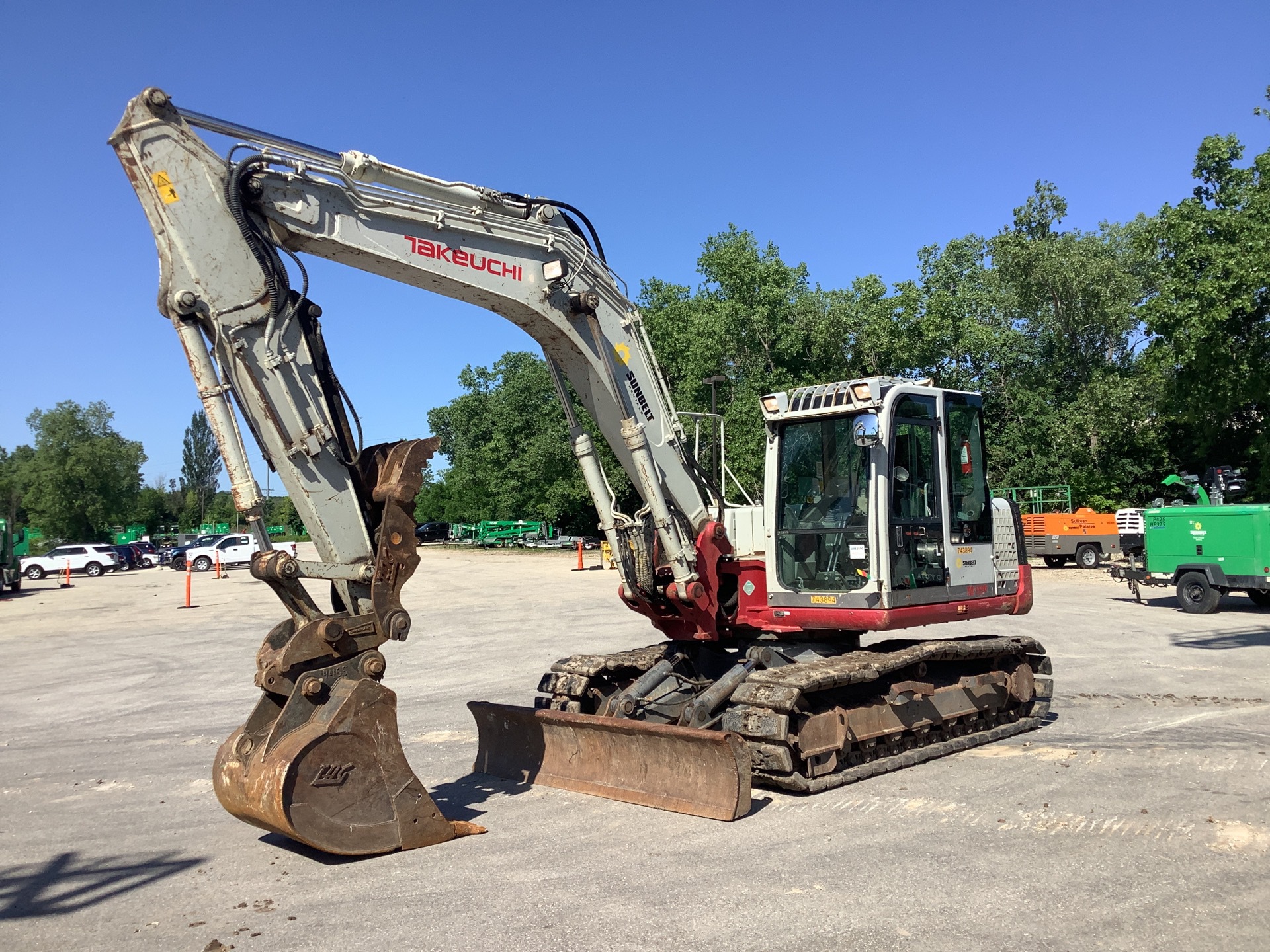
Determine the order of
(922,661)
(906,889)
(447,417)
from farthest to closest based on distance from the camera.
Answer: (447,417)
(922,661)
(906,889)

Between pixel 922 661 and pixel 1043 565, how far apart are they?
2989 centimetres

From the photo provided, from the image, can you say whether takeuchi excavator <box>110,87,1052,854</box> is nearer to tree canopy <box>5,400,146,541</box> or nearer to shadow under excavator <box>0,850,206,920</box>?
shadow under excavator <box>0,850,206,920</box>

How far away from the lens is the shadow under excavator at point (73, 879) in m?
5.72

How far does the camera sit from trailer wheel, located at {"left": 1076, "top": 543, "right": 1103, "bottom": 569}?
108ft

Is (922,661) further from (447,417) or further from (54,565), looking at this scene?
(447,417)

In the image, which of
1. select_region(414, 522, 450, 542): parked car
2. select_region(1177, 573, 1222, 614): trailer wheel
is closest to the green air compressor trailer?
select_region(1177, 573, 1222, 614): trailer wheel

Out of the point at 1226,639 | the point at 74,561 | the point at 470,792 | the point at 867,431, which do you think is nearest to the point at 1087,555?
the point at 1226,639

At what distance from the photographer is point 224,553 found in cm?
4656

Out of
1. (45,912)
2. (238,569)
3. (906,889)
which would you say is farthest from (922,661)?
(238,569)

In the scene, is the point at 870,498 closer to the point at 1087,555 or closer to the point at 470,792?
the point at 470,792

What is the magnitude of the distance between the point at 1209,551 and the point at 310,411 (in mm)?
19798

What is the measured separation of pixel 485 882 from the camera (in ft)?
19.1

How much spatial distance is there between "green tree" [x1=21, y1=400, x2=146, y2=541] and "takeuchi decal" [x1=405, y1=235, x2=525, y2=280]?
84466mm

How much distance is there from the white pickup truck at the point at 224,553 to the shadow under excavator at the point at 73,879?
41519 mm
